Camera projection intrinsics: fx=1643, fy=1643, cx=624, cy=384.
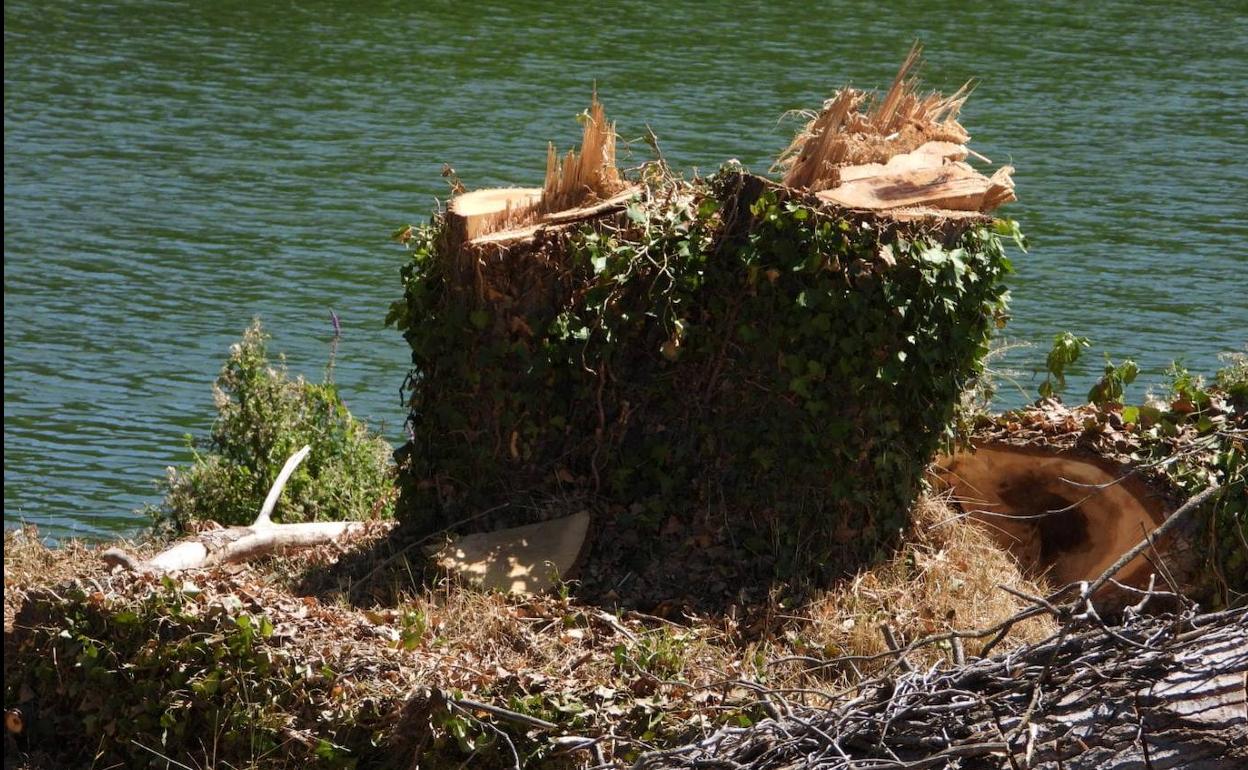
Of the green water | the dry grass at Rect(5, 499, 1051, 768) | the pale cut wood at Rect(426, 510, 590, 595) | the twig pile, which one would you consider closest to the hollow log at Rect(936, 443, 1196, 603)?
the dry grass at Rect(5, 499, 1051, 768)

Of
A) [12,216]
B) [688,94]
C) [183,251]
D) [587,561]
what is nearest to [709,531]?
[587,561]

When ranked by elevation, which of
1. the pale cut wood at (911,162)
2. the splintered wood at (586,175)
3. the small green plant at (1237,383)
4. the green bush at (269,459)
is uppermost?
the pale cut wood at (911,162)

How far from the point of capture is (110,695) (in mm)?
6535

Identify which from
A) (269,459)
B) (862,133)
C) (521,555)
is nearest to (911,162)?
(862,133)

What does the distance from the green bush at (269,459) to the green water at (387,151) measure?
136cm

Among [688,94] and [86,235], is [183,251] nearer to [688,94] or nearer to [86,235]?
[86,235]

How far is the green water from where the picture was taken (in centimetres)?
1430

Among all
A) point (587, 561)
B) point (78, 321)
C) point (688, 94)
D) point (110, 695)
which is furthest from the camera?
point (688, 94)

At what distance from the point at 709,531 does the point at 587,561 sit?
22.2 inches

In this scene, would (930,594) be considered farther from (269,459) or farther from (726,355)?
(269,459)

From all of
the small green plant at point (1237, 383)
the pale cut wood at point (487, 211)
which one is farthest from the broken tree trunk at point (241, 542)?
the small green plant at point (1237, 383)

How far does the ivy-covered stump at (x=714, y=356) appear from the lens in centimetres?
713

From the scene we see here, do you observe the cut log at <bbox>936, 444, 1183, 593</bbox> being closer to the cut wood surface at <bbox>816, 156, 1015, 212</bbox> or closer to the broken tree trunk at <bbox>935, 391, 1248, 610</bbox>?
the broken tree trunk at <bbox>935, 391, 1248, 610</bbox>

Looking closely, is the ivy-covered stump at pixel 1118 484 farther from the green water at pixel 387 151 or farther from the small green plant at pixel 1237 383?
the green water at pixel 387 151
